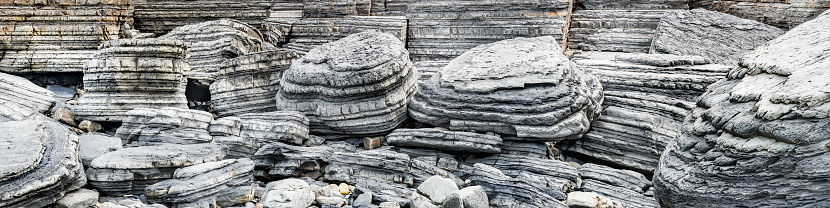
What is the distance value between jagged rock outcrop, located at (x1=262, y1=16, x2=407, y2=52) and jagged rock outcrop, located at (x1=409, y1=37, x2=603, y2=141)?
1979 millimetres

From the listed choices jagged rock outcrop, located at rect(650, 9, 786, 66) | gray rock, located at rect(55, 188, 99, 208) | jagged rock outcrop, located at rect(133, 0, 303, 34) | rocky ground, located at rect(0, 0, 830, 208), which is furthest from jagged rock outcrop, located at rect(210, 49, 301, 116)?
jagged rock outcrop, located at rect(650, 9, 786, 66)

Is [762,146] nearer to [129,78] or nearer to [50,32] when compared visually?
[129,78]

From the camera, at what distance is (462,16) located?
6742 millimetres

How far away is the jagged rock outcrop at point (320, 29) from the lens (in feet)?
22.3

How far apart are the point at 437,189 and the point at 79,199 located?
233 centimetres

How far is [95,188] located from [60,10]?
160 inches

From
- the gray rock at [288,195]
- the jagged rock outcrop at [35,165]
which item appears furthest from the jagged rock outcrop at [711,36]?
the jagged rock outcrop at [35,165]

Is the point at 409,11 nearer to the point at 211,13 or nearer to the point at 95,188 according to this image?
the point at 211,13

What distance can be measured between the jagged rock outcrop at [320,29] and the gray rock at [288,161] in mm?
2726

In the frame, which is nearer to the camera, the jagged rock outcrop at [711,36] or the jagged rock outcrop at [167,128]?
the jagged rock outcrop at [167,128]

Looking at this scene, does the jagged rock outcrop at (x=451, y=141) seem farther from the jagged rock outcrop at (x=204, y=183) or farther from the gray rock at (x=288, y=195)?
the jagged rock outcrop at (x=204, y=183)

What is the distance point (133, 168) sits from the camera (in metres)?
3.72

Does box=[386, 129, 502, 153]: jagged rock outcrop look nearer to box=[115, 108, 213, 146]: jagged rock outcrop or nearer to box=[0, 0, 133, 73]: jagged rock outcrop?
box=[115, 108, 213, 146]: jagged rock outcrop

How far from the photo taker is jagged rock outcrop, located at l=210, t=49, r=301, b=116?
5.47 m
